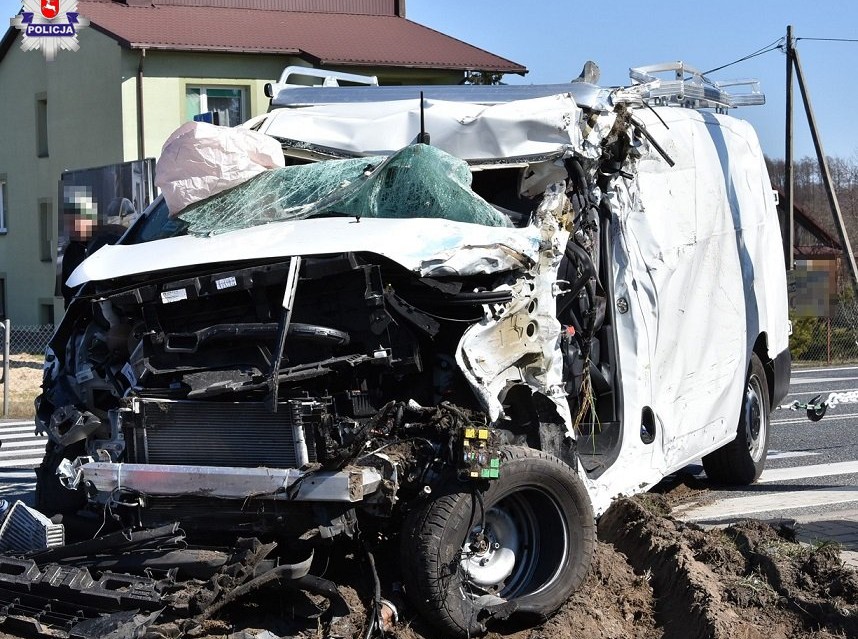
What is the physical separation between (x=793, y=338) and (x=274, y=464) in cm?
2106

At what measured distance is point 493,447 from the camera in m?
4.98

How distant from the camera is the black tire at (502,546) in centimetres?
488

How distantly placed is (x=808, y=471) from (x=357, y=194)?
5.77m

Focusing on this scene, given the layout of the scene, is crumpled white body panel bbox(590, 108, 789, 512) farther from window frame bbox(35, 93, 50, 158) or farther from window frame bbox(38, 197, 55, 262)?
window frame bbox(35, 93, 50, 158)

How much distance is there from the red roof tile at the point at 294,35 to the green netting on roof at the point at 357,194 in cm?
2068

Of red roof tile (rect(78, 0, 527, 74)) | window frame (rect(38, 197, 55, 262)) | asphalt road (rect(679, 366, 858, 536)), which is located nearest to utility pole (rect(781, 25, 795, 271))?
red roof tile (rect(78, 0, 527, 74))

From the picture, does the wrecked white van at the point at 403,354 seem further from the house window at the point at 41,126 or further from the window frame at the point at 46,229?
the house window at the point at 41,126

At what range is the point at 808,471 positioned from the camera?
981cm

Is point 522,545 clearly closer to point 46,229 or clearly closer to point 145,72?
point 145,72

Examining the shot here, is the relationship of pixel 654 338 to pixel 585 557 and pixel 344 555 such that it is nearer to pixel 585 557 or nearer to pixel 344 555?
pixel 585 557

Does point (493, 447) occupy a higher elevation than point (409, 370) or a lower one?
lower

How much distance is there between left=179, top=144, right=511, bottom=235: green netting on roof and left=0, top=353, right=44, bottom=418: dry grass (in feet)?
39.6

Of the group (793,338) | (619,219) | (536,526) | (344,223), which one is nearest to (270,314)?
(344,223)

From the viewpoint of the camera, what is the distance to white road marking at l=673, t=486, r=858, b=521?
7891mm
